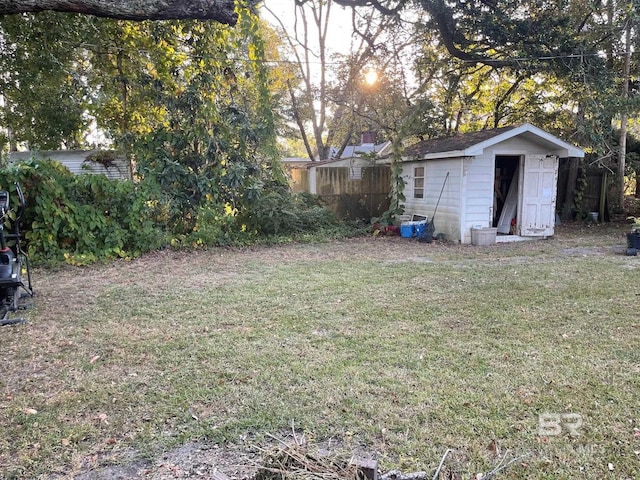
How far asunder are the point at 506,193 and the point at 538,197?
1.43 m

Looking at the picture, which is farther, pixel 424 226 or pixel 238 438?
pixel 424 226

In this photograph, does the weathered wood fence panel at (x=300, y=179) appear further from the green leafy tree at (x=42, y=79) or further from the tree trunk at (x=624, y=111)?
the tree trunk at (x=624, y=111)

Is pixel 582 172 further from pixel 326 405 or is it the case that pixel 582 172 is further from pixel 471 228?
pixel 326 405

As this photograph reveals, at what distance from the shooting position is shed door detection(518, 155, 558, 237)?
8.87 meters

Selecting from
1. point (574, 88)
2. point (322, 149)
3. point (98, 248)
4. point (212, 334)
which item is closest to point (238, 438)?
point (212, 334)

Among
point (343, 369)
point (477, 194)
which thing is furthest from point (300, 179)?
point (343, 369)

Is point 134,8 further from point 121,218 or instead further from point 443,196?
point 443,196

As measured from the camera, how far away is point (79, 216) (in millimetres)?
6676

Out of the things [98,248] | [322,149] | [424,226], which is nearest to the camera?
[98,248]

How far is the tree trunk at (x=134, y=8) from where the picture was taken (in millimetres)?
2344

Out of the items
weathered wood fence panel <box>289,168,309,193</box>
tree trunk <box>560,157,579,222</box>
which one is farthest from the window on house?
tree trunk <box>560,157,579,222</box>

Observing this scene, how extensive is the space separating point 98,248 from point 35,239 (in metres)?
0.87

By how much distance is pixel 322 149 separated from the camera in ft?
54.8

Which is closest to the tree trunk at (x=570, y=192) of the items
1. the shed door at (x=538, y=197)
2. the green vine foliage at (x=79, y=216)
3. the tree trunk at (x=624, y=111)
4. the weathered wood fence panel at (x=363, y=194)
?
the tree trunk at (x=624, y=111)
